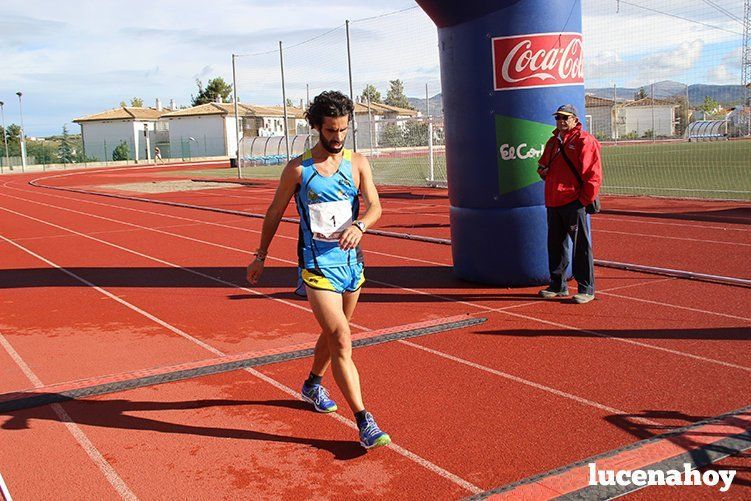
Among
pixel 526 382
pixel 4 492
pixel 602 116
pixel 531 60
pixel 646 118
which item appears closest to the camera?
pixel 4 492

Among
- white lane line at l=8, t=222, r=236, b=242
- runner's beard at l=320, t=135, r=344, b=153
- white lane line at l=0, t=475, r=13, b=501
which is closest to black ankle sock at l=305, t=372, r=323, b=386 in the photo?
runner's beard at l=320, t=135, r=344, b=153

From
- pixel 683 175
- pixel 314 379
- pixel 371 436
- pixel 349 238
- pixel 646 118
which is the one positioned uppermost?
pixel 646 118

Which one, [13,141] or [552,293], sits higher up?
[13,141]

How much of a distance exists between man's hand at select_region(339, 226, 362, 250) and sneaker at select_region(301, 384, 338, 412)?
125cm

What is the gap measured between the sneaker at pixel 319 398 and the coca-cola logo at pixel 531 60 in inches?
193

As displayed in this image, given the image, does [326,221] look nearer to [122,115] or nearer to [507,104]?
[507,104]

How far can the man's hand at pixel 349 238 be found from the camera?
14.7 feet

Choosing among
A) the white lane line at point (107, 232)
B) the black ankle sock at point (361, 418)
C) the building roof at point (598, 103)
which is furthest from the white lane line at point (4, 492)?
the building roof at point (598, 103)

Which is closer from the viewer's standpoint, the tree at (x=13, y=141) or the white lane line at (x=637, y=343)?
the white lane line at (x=637, y=343)

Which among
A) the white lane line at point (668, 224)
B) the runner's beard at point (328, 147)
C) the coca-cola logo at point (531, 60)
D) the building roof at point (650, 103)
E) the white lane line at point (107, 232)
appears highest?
the building roof at point (650, 103)

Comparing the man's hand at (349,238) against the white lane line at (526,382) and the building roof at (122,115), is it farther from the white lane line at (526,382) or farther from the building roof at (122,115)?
the building roof at (122,115)

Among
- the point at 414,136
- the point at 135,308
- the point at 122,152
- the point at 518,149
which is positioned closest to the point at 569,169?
the point at 518,149

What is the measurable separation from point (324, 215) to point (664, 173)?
2460 cm

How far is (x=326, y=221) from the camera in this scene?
468cm
